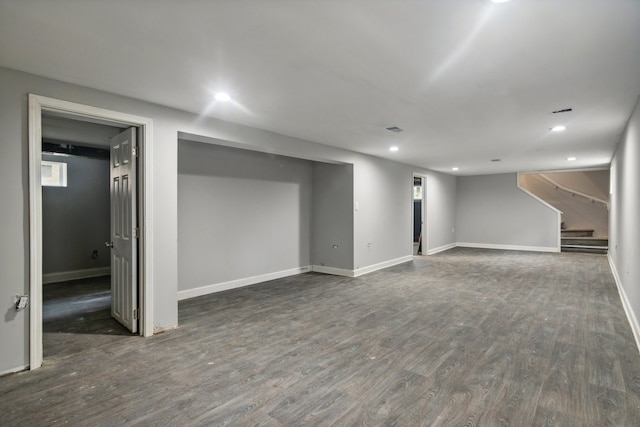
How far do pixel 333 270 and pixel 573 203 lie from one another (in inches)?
365

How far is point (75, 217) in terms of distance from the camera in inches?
234

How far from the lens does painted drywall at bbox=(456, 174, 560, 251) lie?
918 centimetres

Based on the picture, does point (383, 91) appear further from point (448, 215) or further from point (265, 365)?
point (448, 215)

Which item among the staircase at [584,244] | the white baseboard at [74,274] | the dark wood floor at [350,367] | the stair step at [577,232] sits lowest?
the dark wood floor at [350,367]

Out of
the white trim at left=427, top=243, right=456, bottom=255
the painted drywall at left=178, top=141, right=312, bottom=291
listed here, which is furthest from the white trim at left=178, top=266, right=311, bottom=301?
the white trim at left=427, top=243, right=456, bottom=255

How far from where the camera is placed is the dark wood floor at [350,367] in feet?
6.60

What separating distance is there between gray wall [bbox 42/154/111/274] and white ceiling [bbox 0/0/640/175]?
157 inches

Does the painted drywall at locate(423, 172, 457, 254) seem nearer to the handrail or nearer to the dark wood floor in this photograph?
the handrail

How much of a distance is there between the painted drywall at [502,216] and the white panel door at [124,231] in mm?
9649

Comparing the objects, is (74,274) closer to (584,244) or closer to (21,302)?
(21,302)

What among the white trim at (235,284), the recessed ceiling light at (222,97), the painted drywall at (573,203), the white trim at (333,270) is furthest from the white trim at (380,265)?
the painted drywall at (573,203)

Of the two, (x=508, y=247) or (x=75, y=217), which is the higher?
(x=75, y=217)

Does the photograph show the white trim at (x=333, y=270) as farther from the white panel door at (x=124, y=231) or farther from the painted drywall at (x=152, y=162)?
the white panel door at (x=124, y=231)

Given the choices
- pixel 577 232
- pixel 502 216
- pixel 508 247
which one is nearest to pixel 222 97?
pixel 502 216
